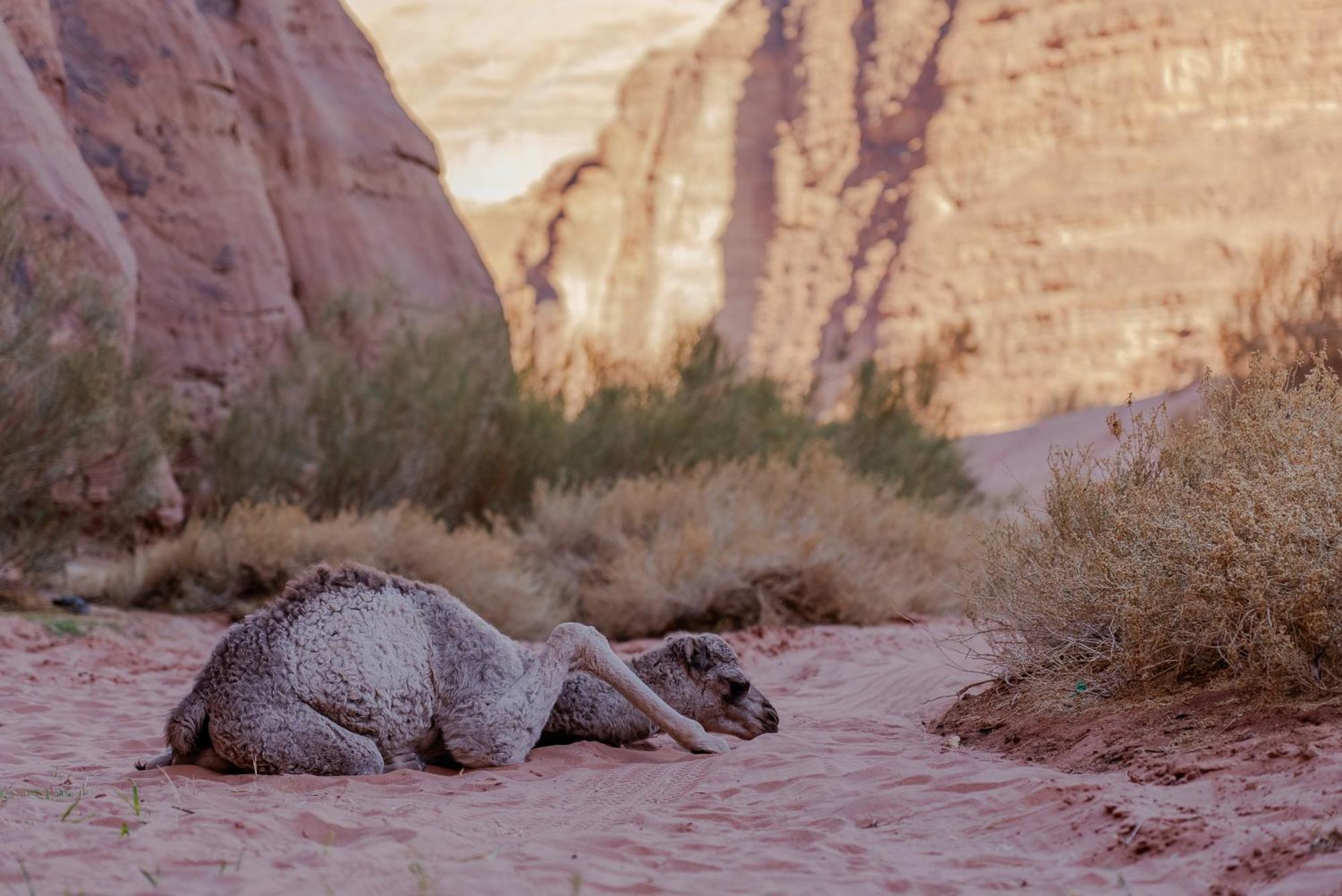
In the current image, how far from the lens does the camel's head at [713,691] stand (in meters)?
6.19

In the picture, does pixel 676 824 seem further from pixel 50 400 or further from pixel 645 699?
pixel 50 400

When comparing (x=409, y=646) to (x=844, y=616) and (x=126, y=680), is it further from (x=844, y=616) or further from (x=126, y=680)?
(x=844, y=616)

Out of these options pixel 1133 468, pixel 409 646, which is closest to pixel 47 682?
pixel 409 646

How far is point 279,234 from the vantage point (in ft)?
61.2

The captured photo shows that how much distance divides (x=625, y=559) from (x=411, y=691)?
6.53m

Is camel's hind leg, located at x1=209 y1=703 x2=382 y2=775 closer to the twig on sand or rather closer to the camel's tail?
the camel's tail

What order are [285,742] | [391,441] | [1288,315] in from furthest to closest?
[1288,315] < [391,441] < [285,742]

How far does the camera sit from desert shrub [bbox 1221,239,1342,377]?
18.1 m

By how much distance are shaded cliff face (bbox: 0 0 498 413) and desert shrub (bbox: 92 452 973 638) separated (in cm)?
322

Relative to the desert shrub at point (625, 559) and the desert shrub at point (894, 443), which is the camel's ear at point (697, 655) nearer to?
the desert shrub at point (625, 559)

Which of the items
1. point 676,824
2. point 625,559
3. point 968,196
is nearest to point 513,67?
point 968,196

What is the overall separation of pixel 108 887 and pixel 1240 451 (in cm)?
490

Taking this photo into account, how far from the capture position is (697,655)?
6.21 metres

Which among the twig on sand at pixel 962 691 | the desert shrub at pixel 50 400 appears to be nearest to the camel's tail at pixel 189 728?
the twig on sand at pixel 962 691
